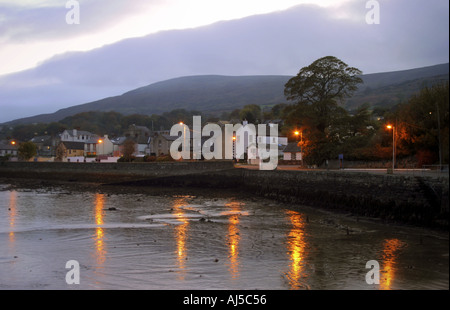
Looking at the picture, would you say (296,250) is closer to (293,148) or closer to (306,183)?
(306,183)

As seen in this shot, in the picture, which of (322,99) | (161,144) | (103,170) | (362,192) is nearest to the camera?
(362,192)

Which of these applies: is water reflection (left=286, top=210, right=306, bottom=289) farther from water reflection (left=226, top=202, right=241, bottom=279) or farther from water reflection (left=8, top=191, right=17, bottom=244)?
water reflection (left=8, top=191, right=17, bottom=244)

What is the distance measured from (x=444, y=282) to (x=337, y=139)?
1454 inches

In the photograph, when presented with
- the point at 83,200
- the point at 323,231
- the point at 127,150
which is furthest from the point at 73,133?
the point at 323,231

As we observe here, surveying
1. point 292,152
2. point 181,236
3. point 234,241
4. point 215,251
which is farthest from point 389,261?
point 292,152

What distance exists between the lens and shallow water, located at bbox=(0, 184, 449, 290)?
13.2m

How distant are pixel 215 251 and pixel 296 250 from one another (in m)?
3.19

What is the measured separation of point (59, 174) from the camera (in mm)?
67312

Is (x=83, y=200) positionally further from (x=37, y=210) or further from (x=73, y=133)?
(x=73, y=133)

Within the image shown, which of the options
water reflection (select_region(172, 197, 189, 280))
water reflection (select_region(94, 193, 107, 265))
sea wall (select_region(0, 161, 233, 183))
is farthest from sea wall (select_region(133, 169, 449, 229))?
water reflection (select_region(94, 193, 107, 265))

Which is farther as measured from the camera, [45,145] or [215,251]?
[45,145]

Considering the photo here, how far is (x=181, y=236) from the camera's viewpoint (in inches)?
810
